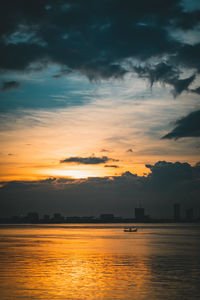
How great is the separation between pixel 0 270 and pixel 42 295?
1950cm

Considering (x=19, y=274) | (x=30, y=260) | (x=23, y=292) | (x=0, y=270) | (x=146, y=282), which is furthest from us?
(x=30, y=260)

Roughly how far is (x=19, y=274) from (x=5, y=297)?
48.1 ft

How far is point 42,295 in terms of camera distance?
3988cm

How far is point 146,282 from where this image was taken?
48.1m

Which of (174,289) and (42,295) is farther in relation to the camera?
(174,289)

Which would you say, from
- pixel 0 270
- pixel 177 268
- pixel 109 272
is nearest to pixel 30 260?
pixel 0 270

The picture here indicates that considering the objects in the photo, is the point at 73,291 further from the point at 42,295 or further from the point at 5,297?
the point at 5,297

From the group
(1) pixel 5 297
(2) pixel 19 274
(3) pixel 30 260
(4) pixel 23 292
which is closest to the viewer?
(1) pixel 5 297

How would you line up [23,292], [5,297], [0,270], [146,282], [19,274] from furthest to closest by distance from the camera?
1. [0,270]
2. [19,274]
3. [146,282]
4. [23,292]
5. [5,297]

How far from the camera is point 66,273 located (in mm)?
54656

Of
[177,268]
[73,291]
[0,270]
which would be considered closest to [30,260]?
[0,270]

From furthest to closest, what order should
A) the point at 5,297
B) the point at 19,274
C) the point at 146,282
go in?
the point at 19,274
the point at 146,282
the point at 5,297

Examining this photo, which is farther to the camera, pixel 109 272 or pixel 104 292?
pixel 109 272

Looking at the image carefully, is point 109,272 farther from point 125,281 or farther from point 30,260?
point 30,260
